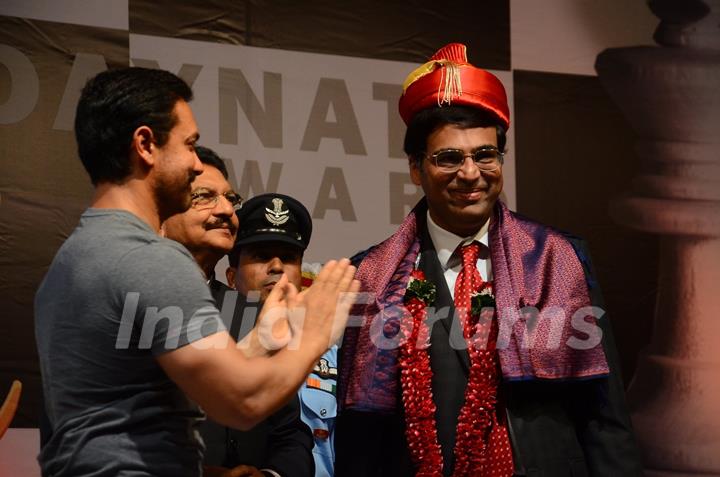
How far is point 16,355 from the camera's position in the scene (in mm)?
3289

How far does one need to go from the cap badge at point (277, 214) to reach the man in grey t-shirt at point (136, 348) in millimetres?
1243

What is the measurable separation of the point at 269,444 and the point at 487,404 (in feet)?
2.01

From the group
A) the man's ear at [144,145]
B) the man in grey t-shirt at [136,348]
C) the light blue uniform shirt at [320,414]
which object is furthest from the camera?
the light blue uniform shirt at [320,414]

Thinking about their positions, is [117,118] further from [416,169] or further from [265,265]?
[265,265]

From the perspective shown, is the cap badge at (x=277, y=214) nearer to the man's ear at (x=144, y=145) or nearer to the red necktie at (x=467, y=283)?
the red necktie at (x=467, y=283)

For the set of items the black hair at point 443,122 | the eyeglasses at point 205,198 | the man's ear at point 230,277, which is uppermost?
the black hair at point 443,122

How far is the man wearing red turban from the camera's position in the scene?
233 centimetres

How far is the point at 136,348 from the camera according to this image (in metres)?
1.71

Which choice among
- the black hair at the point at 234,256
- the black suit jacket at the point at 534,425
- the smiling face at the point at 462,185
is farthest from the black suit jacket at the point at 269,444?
the smiling face at the point at 462,185

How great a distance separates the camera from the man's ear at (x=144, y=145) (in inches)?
72.6

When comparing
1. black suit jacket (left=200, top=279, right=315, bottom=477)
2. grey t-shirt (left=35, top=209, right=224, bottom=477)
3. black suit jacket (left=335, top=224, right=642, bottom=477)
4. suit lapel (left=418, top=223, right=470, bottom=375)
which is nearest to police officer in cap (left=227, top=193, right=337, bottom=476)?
black suit jacket (left=200, top=279, right=315, bottom=477)

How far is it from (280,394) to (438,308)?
2.72ft

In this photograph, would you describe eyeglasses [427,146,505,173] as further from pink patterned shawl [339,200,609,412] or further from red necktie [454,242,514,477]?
red necktie [454,242,514,477]

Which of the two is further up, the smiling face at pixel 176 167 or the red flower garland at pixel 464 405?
the smiling face at pixel 176 167
